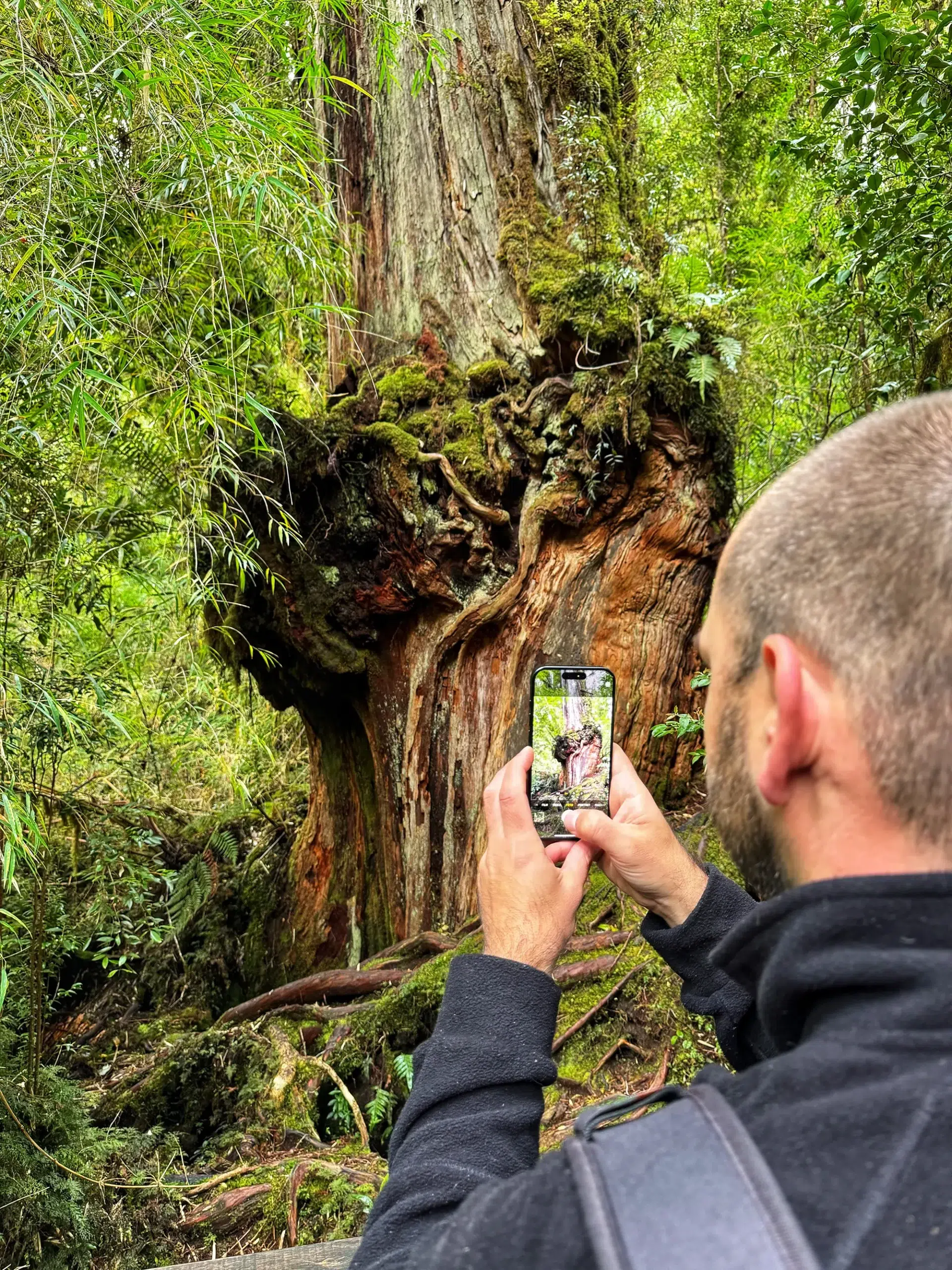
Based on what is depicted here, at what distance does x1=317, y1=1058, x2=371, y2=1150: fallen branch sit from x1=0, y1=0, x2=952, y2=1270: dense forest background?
0.03 meters

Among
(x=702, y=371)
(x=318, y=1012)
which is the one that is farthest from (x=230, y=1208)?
(x=702, y=371)

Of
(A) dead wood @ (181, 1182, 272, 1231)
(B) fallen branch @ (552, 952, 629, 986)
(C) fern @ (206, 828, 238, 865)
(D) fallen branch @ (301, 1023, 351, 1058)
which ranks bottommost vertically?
(A) dead wood @ (181, 1182, 272, 1231)

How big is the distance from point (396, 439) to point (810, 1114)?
3.28 meters

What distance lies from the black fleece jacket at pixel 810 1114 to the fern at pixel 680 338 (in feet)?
10.1

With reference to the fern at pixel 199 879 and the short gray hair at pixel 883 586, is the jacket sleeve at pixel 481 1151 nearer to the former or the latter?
the short gray hair at pixel 883 586

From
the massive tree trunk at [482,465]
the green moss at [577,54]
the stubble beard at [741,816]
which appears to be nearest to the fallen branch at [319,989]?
the massive tree trunk at [482,465]

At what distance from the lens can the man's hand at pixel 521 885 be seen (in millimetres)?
1485

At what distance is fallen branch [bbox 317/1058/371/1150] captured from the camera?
307cm

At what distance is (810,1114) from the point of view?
2.71 ft

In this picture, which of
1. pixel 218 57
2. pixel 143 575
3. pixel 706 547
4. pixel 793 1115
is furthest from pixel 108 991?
pixel 793 1115

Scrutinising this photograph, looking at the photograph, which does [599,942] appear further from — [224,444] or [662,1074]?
[224,444]

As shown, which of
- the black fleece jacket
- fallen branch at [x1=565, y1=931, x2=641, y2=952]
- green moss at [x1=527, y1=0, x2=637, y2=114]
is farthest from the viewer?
green moss at [x1=527, y1=0, x2=637, y2=114]

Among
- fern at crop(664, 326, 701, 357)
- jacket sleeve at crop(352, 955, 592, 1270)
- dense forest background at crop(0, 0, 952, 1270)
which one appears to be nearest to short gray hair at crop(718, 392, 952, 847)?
jacket sleeve at crop(352, 955, 592, 1270)

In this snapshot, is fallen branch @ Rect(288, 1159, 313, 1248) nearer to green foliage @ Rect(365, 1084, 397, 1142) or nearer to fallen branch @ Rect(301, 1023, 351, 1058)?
green foliage @ Rect(365, 1084, 397, 1142)
